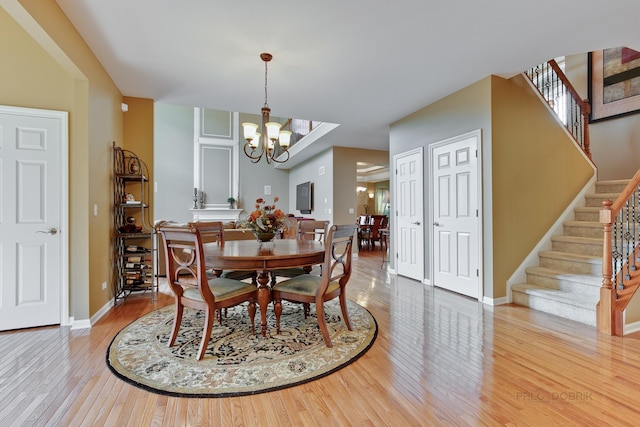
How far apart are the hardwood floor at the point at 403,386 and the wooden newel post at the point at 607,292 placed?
104mm

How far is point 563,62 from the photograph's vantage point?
18.3ft

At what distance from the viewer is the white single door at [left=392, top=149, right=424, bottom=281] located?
15.3 ft

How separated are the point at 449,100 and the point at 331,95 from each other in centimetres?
164

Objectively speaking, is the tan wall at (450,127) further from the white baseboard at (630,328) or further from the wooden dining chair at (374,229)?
the wooden dining chair at (374,229)

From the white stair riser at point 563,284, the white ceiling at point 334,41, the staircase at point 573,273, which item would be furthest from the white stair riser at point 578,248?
the white ceiling at point 334,41

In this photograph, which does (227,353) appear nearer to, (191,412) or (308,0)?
→ (191,412)

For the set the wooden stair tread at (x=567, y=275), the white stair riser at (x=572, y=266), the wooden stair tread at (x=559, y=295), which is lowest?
the wooden stair tread at (x=559, y=295)

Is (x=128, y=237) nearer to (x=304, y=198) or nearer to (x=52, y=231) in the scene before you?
(x=52, y=231)

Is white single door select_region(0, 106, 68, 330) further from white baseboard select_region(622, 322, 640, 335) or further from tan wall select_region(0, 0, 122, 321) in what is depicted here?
white baseboard select_region(622, 322, 640, 335)

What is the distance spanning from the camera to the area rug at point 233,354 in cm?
186

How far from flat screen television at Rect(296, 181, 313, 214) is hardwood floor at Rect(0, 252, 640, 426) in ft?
19.7

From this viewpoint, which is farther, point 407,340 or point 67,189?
point 67,189

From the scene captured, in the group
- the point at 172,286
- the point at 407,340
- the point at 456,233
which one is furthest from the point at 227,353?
the point at 456,233

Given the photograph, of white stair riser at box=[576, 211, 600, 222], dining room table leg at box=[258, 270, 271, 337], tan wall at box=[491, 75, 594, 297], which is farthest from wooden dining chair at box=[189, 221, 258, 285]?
white stair riser at box=[576, 211, 600, 222]
